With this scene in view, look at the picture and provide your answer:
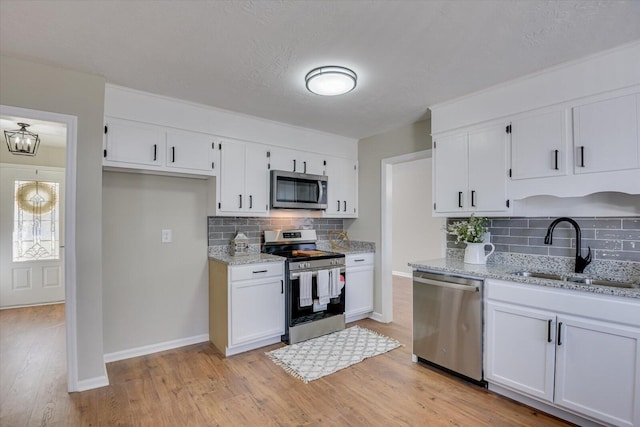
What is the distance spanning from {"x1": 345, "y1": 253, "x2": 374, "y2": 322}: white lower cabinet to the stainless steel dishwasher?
111cm

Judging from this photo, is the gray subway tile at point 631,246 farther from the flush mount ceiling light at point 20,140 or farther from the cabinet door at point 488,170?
the flush mount ceiling light at point 20,140

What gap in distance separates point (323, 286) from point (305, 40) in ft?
7.92

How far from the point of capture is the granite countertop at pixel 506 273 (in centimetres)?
193

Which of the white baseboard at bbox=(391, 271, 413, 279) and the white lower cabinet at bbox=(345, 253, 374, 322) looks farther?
the white baseboard at bbox=(391, 271, 413, 279)

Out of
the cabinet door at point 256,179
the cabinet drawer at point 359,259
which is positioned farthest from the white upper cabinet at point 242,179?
the cabinet drawer at point 359,259

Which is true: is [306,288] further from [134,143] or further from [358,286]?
[134,143]

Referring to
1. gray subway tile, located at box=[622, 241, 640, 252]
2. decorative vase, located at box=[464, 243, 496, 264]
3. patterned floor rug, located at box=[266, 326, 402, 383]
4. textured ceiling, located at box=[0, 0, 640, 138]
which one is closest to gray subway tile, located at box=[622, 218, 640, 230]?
gray subway tile, located at box=[622, 241, 640, 252]

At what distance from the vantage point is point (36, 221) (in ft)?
16.1

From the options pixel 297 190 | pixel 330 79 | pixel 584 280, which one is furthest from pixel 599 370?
pixel 297 190

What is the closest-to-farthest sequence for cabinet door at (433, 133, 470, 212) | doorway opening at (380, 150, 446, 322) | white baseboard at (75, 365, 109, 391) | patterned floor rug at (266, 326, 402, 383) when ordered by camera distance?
1. white baseboard at (75, 365, 109, 391)
2. patterned floor rug at (266, 326, 402, 383)
3. cabinet door at (433, 133, 470, 212)
4. doorway opening at (380, 150, 446, 322)

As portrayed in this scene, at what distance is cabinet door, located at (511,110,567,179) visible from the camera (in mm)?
2387

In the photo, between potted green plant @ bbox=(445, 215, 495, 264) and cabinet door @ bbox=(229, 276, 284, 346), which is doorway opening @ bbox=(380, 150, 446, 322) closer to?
potted green plant @ bbox=(445, 215, 495, 264)

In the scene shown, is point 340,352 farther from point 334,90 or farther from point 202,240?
point 334,90

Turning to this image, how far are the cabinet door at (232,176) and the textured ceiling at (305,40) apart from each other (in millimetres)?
695
